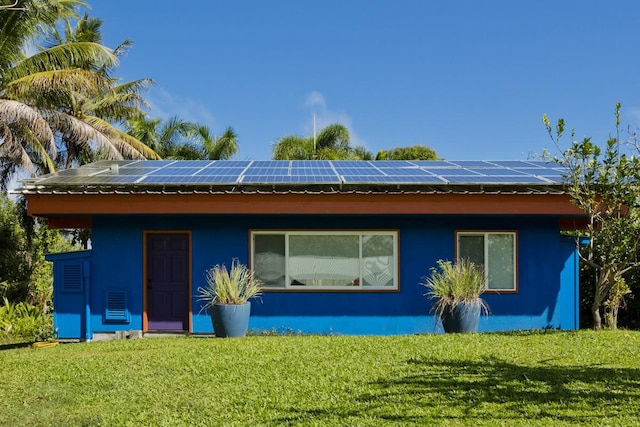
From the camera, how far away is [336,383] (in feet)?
23.1

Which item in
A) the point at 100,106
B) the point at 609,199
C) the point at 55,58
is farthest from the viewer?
the point at 100,106

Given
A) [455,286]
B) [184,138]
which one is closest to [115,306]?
[455,286]

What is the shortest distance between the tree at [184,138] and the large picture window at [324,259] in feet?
63.9

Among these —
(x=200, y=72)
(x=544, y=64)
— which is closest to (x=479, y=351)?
(x=544, y=64)

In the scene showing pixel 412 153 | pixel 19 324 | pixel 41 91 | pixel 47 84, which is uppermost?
pixel 412 153

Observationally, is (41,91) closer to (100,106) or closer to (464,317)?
(100,106)

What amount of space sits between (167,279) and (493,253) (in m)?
6.65

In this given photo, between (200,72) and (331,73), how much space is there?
740 cm

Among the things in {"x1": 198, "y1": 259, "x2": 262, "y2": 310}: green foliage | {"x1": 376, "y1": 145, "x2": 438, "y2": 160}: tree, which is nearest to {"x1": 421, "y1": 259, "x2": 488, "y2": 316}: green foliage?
{"x1": 198, "y1": 259, "x2": 262, "y2": 310}: green foliage

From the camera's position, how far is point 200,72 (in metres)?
26.2

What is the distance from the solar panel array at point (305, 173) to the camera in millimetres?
Answer: 11164

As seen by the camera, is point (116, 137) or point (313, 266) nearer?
point (313, 266)

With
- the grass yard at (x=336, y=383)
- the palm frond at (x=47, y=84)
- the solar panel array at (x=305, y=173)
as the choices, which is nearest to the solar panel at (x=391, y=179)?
the solar panel array at (x=305, y=173)

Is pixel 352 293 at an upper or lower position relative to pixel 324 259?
lower
